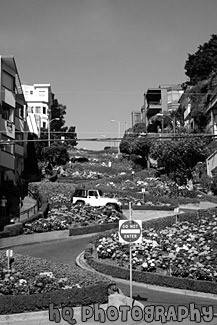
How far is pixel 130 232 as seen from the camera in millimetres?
16922

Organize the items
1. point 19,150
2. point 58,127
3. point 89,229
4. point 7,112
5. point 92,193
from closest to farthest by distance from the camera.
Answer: point 89,229, point 92,193, point 7,112, point 19,150, point 58,127

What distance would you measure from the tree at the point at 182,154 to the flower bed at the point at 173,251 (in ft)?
73.9

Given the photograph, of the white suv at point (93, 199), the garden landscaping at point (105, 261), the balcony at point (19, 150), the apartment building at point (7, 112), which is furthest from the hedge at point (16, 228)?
the balcony at point (19, 150)

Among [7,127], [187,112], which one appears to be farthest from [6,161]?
[187,112]

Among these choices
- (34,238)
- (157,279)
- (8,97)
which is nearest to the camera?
(157,279)

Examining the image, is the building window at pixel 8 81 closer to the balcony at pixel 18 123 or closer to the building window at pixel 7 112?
the building window at pixel 7 112

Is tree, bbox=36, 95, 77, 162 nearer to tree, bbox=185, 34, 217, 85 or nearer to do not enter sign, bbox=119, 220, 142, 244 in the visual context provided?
tree, bbox=185, 34, 217, 85

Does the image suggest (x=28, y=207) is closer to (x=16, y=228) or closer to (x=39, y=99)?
(x=16, y=228)

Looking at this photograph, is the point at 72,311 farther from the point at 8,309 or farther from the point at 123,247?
the point at 123,247

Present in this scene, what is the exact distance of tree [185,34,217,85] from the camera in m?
95.3

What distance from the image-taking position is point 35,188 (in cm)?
5184

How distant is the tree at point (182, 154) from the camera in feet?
178

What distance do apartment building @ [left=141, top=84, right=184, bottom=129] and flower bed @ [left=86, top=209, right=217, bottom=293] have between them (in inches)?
3207

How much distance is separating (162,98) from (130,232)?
97.9 m
